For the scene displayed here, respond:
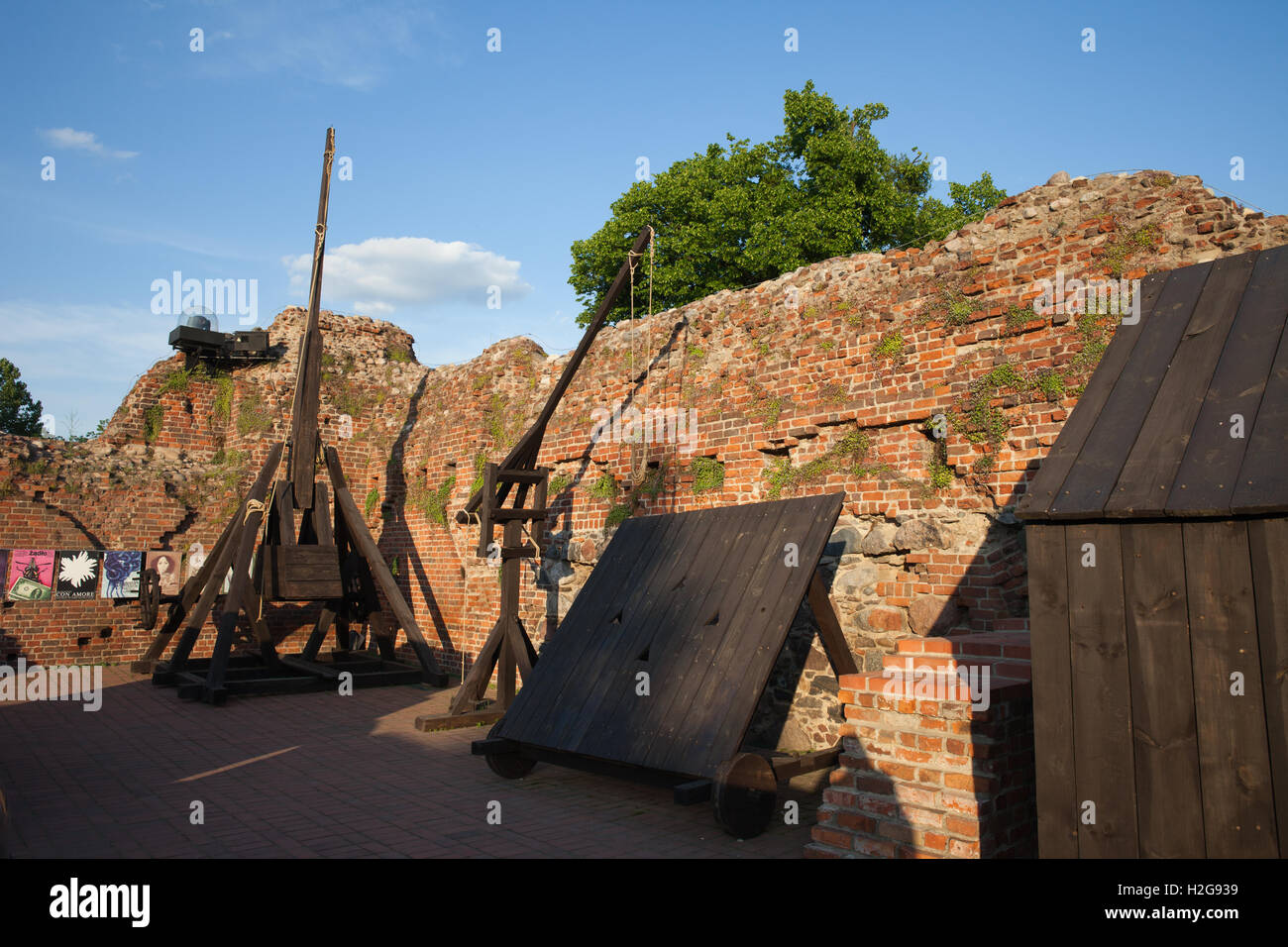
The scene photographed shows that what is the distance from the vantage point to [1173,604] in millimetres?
2916

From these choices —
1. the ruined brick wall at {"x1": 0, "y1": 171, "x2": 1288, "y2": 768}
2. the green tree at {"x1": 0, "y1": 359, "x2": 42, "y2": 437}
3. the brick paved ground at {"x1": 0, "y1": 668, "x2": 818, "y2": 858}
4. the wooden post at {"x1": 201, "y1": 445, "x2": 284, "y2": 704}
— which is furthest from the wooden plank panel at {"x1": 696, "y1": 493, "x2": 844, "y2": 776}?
the green tree at {"x1": 0, "y1": 359, "x2": 42, "y2": 437}

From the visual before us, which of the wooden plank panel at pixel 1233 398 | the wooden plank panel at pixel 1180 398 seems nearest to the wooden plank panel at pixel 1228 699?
the wooden plank panel at pixel 1233 398

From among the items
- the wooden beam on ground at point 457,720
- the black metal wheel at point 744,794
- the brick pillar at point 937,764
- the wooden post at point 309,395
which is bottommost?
the wooden beam on ground at point 457,720

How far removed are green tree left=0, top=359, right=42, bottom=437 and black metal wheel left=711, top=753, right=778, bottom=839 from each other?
34011mm

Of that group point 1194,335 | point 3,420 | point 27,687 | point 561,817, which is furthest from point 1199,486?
point 3,420

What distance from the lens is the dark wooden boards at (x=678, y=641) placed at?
4.89 meters

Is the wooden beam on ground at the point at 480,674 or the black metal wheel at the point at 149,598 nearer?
the wooden beam on ground at the point at 480,674

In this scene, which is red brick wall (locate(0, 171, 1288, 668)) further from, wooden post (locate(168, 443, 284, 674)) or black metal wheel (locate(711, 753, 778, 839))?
wooden post (locate(168, 443, 284, 674))

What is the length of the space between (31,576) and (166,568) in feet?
5.25

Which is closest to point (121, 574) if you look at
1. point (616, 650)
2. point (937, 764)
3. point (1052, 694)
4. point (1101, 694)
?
point (616, 650)

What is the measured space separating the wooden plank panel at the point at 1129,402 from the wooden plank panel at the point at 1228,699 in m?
0.37

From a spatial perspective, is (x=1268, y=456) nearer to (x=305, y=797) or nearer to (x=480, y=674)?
(x=305, y=797)

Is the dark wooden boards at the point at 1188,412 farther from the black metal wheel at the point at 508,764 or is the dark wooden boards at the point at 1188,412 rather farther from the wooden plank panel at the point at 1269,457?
the black metal wheel at the point at 508,764

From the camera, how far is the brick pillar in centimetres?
363
